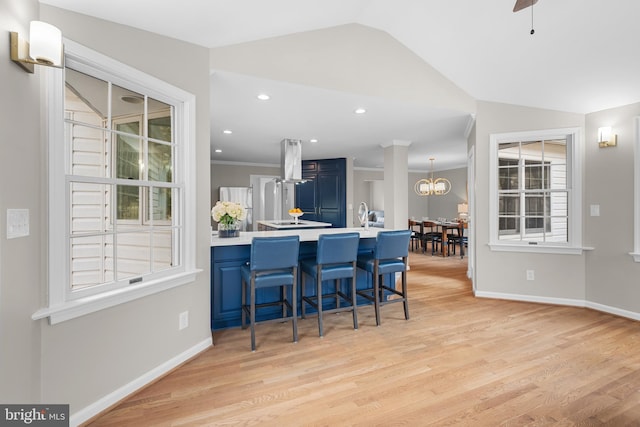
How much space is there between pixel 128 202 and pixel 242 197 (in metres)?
5.42

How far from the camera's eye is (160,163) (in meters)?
2.35

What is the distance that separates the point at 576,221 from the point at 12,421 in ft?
16.5

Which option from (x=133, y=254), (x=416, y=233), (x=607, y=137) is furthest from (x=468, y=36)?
(x=416, y=233)

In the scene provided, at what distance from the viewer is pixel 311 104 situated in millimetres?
3607

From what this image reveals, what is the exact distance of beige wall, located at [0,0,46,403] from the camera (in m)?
1.37

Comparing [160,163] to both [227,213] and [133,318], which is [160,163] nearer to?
[227,213]

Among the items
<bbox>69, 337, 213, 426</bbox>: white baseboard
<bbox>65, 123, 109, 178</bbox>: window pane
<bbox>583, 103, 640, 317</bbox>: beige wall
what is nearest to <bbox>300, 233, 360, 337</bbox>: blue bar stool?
<bbox>69, 337, 213, 426</bbox>: white baseboard

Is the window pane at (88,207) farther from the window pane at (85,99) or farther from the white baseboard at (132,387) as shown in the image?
the white baseboard at (132,387)

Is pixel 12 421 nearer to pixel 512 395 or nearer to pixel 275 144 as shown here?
pixel 512 395

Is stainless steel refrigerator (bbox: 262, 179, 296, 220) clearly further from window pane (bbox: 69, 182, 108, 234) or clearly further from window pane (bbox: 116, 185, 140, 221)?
window pane (bbox: 69, 182, 108, 234)

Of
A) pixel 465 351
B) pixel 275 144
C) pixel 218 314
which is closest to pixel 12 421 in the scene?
pixel 218 314

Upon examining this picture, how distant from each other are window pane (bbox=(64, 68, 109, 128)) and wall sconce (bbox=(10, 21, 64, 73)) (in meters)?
0.36

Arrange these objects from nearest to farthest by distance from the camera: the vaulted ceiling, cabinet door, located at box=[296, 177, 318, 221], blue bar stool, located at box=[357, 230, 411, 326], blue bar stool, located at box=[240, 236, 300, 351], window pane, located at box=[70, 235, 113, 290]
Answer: window pane, located at box=[70, 235, 113, 290], the vaulted ceiling, blue bar stool, located at box=[240, 236, 300, 351], blue bar stool, located at box=[357, 230, 411, 326], cabinet door, located at box=[296, 177, 318, 221]

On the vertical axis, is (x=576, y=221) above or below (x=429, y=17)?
below
